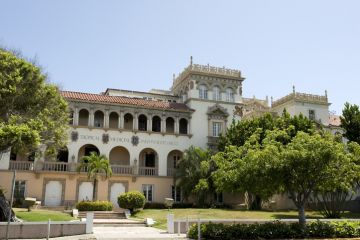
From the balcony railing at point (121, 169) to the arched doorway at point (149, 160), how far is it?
1.81 metres

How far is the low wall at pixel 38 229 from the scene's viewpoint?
19.5 metres

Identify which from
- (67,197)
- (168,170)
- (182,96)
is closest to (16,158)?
(67,197)

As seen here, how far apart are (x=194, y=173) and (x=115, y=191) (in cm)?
839

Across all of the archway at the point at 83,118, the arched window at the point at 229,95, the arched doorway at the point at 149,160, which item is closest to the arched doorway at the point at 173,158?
the arched doorway at the point at 149,160

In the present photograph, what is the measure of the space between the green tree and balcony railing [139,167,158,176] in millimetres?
16126

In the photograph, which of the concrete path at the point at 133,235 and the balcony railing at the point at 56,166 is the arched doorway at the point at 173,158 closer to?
the balcony railing at the point at 56,166

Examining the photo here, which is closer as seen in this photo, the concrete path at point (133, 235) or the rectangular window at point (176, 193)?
the concrete path at point (133, 235)

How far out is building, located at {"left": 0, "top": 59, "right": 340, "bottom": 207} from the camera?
1556 inches

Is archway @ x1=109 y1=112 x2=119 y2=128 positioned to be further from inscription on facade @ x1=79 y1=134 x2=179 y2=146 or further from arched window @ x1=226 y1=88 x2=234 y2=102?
arched window @ x1=226 y1=88 x2=234 y2=102

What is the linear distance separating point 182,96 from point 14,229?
3220 cm

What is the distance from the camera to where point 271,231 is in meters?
20.0

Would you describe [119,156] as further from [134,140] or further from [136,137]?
[136,137]

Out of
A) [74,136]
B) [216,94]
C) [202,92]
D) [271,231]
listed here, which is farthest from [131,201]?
[216,94]

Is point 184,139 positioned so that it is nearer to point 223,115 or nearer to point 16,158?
point 223,115
